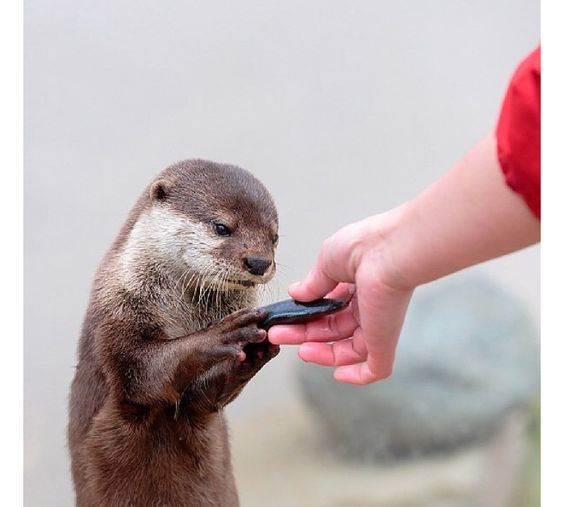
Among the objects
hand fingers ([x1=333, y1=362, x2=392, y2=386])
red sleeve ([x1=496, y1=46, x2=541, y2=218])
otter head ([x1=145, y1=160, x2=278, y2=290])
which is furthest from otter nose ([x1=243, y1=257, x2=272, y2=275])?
red sleeve ([x1=496, y1=46, x2=541, y2=218])

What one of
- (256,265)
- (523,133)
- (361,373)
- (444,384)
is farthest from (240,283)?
(444,384)

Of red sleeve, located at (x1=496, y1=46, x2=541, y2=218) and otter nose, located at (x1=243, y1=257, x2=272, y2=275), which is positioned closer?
red sleeve, located at (x1=496, y1=46, x2=541, y2=218)

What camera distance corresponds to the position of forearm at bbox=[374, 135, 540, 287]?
101 centimetres

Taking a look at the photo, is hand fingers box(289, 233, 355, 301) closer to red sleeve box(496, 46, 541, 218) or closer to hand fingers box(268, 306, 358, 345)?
hand fingers box(268, 306, 358, 345)

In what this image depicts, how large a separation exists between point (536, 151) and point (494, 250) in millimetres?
183

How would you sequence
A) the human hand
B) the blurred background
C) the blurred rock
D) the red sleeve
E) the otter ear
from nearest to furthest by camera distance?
the red sleeve < the human hand < the otter ear < the blurred background < the blurred rock

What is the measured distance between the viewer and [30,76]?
2.71 metres

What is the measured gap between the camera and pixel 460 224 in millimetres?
1077

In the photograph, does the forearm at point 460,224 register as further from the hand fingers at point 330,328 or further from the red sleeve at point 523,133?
the hand fingers at point 330,328

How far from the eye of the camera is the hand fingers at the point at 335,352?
1510mm

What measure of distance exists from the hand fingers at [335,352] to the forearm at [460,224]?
0.31 metres

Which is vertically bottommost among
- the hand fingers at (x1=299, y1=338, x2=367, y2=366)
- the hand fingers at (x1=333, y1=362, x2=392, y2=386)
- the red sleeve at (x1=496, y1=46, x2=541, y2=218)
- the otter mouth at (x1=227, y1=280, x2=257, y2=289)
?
the hand fingers at (x1=333, y1=362, x2=392, y2=386)
